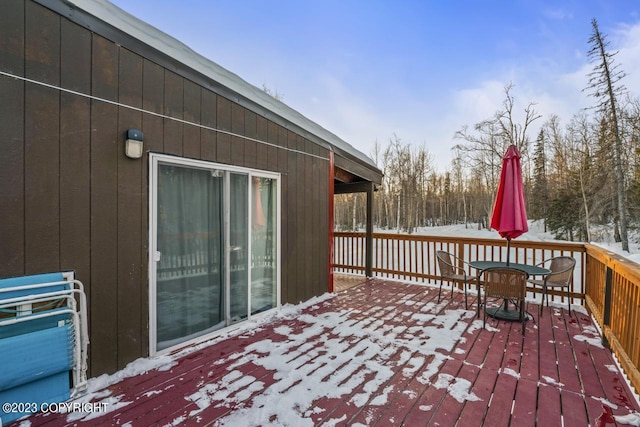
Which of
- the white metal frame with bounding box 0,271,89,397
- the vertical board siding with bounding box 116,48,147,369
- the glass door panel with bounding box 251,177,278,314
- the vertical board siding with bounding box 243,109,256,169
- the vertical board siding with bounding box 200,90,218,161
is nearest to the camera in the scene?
the white metal frame with bounding box 0,271,89,397

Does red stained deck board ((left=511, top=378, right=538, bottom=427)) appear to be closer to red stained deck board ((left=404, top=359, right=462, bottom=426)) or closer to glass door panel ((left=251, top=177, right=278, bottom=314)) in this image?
red stained deck board ((left=404, top=359, right=462, bottom=426))

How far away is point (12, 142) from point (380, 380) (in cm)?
313

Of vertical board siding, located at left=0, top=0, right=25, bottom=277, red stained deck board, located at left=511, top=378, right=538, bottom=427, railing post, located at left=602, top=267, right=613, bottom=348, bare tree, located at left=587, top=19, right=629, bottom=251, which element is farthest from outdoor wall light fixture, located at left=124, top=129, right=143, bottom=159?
bare tree, located at left=587, top=19, right=629, bottom=251

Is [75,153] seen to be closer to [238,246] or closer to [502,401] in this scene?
[238,246]

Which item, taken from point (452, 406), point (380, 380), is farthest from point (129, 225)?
point (452, 406)

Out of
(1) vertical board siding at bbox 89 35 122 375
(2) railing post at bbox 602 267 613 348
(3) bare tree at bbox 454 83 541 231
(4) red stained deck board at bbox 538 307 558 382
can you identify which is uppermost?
(3) bare tree at bbox 454 83 541 231

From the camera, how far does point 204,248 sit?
3.20m

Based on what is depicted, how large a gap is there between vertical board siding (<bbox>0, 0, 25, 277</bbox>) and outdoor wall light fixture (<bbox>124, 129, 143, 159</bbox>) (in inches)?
25.4

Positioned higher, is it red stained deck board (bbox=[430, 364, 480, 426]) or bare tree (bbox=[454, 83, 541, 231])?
bare tree (bbox=[454, 83, 541, 231])

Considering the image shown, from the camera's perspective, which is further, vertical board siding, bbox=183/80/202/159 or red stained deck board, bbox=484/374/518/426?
vertical board siding, bbox=183/80/202/159

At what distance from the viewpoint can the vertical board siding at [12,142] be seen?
194 cm

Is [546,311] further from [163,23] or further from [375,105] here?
[163,23]

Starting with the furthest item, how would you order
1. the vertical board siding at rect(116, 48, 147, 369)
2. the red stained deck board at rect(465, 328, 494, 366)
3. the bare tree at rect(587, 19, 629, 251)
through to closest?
the bare tree at rect(587, 19, 629, 251)
the red stained deck board at rect(465, 328, 494, 366)
the vertical board siding at rect(116, 48, 147, 369)

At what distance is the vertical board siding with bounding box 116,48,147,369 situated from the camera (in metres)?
2.53
